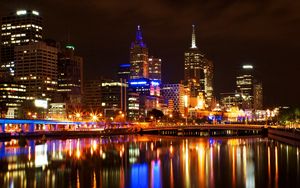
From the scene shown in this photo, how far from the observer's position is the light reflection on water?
4691 centimetres

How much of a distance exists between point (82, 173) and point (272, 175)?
20.1 meters

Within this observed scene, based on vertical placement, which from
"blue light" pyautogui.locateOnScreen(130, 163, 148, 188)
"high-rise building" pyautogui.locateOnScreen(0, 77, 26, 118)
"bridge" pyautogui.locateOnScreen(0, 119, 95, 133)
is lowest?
"blue light" pyautogui.locateOnScreen(130, 163, 148, 188)

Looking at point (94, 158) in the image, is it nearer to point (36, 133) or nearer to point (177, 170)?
point (177, 170)

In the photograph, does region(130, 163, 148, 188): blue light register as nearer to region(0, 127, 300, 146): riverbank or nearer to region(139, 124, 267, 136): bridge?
region(0, 127, 300, 146): riverbank

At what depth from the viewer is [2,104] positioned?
182375mm

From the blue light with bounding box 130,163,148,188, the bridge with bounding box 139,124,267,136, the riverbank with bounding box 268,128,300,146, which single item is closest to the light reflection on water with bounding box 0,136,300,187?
the blue light with bounding box 130,163,148,188

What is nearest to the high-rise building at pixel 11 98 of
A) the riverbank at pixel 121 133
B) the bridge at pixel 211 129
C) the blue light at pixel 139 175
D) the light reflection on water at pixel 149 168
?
the riverbank at pixel 121 133

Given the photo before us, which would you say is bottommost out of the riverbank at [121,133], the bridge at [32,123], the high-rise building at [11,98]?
the riverbank at [121,133]

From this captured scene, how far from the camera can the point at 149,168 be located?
190ft

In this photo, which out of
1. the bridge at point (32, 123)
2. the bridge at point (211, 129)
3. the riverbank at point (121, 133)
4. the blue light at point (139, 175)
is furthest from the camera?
the bridge at point (211, 129)

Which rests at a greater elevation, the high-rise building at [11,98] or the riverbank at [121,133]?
the high-rise building at [11,98]

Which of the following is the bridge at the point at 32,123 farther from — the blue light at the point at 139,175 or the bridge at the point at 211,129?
the blue light at the point at 139,175

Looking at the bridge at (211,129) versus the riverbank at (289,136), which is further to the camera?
the bridge at (211,129)

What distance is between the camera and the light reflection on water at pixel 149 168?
46.9 meters
